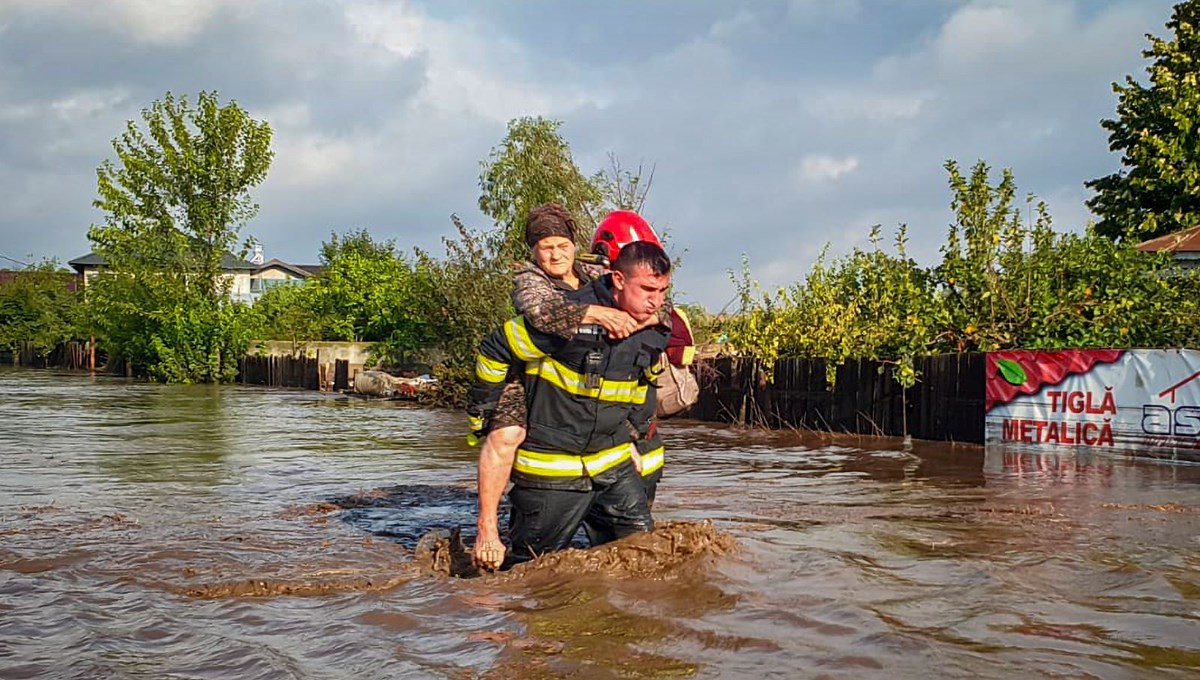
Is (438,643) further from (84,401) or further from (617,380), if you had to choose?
(84,401)

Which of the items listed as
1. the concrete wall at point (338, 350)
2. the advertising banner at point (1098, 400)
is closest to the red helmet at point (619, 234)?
the advertising banner at point (1098, 400)

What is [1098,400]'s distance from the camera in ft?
48.0

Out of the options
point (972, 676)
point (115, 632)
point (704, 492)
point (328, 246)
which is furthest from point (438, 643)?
point (328, 246)

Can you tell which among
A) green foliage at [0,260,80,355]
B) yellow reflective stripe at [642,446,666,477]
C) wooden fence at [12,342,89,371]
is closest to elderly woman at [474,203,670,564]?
yellow reflective stripe at [642,446,666,477]

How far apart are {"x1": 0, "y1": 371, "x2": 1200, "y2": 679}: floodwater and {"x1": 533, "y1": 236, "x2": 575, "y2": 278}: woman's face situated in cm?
143

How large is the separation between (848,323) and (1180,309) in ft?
15.9

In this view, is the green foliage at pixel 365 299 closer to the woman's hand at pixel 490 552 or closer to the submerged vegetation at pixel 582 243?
the submerged vegetation at pixel 582 243

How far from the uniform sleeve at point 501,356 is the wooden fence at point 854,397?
11.8 meters

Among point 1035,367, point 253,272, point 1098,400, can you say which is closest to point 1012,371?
point 1035,367

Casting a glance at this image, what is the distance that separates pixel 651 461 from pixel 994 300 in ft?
42.4

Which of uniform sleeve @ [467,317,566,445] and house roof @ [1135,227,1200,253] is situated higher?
house roof @ [1135,227,1200,253]

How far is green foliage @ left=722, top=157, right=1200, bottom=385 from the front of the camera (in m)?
16.6

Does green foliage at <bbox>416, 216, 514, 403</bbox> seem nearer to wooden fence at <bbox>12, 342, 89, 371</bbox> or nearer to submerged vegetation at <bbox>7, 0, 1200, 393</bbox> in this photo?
submerged vegetation at <bbox>7, 0, 1200, 393</bbox>

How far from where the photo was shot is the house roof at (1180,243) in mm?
22344
